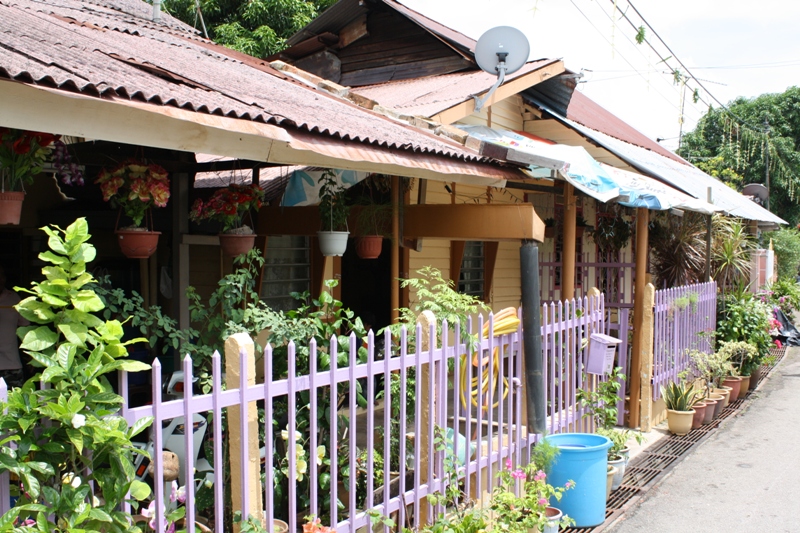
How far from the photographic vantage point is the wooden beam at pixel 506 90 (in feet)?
23.3

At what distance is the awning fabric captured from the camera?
6820 mm

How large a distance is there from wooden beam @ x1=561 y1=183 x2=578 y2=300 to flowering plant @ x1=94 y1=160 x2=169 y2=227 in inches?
174

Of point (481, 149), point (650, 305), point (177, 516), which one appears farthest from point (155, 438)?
point (650, 305)

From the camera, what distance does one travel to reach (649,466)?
22.8 ft

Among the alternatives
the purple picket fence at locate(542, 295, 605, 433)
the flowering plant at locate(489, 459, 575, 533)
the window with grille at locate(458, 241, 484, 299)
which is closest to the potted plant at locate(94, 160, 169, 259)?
the flowering plant at locate(489, 459, 575, 533)

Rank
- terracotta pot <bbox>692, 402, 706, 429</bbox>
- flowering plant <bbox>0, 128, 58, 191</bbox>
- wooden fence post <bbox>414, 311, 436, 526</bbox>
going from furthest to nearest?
terracotta pot <bbox>692, 402, 706, 429</bbox> < wooden fence post <bbox>414, 311, 436, 526</bbox> < flowering plant <bbox>0, 128, 58, 191</bbox>

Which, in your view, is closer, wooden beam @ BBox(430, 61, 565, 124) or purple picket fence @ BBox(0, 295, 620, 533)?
purple picket fence @ BBox(0, 295, 620, 533)

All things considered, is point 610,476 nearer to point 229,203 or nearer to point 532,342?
point 532,342

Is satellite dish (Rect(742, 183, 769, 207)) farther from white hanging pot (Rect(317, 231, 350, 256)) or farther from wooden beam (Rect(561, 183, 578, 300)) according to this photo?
white hanging pot (Rect(317, 231, 350, 256))

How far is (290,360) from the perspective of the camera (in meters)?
3.12

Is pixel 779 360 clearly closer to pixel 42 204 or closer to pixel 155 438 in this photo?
pixel 42 204

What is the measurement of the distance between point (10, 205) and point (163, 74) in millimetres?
1143

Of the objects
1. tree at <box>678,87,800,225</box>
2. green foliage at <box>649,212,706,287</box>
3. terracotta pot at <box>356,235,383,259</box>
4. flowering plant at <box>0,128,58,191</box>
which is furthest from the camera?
tree at <box>678,87,800,225</box>

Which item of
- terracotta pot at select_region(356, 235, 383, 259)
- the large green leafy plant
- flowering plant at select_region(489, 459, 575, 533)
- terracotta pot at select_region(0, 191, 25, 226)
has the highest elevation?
terracotta pot at select_region(0, 191, 25, 226)
